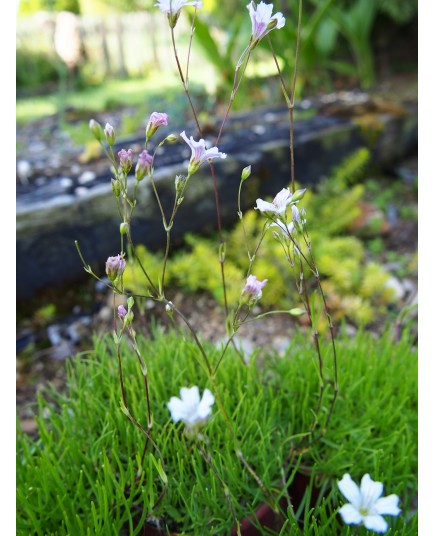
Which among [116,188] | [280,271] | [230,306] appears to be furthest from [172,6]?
[280,271]

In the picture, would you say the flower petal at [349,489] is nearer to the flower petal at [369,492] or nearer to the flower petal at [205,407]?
the flower petal at [369,492]

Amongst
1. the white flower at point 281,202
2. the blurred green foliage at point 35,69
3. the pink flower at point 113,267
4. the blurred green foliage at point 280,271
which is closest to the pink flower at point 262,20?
the white flower at point 281,202

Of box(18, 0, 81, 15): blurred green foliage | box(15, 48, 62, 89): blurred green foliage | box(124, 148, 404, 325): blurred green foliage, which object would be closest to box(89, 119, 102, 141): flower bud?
box(124, 148, 404, 325): blurred green foliage

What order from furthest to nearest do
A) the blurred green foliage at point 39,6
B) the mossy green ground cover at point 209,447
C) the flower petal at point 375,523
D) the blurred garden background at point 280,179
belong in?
1. the blurred green foliage at point 39,6
2. the blurred garden background at point 280,179
3. the mossy green ground cover at point 209,447
4. the flower petal at point 375,523

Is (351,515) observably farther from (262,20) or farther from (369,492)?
(262,20)
